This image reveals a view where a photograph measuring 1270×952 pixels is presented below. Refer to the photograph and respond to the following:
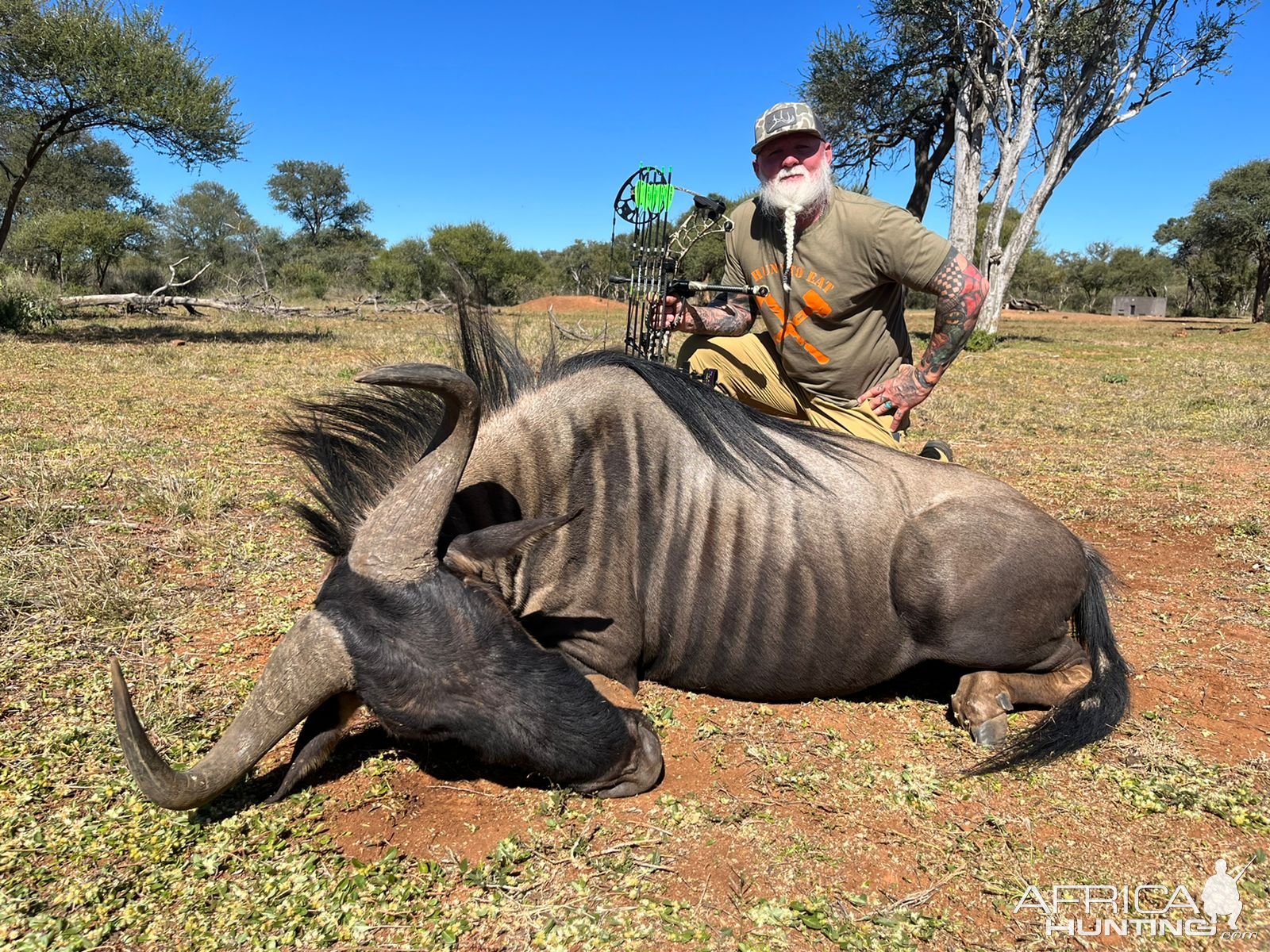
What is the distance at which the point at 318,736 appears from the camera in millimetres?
2434

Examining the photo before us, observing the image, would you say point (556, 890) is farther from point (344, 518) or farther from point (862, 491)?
point (862, 491)

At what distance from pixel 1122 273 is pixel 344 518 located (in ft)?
238

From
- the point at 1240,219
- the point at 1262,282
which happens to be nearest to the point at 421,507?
the point at 1240,219

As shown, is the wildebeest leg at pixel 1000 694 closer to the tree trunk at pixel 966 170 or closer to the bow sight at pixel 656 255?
the bow sight at pixel 656 255

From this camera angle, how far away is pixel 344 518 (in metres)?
2.70

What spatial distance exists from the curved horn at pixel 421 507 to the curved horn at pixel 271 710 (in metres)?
0.24

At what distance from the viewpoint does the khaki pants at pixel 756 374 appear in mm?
4496

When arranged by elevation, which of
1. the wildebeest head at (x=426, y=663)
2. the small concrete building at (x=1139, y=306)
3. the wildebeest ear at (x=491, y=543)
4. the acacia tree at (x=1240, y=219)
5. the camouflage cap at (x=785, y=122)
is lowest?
the wildebeest head at (x=426, y=663)

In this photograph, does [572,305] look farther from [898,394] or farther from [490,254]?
[898,394]

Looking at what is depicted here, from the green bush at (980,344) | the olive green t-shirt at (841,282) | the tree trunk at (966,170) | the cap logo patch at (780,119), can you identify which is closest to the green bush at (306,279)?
the tree trunk at (966,170)

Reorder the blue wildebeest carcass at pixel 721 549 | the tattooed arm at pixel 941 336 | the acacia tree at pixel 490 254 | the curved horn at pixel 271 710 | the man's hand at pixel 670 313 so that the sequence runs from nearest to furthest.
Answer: the curved horn at pixel 271 710, the blue wildebeest carcass at pixel 721 549, the tattooed arm at pixel 941 336, the man's hand at pixel 670 313, the acacia tree at pixel 490 254

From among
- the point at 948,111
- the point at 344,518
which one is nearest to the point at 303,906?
the point at 344,518

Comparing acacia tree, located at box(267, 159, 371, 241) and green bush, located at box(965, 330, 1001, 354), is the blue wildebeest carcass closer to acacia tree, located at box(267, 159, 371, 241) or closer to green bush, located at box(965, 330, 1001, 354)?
green bush, located at box(965, 330, 1001, 354)

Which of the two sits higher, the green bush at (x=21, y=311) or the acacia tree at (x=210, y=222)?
the acacia tree at (x=210, y=222)
